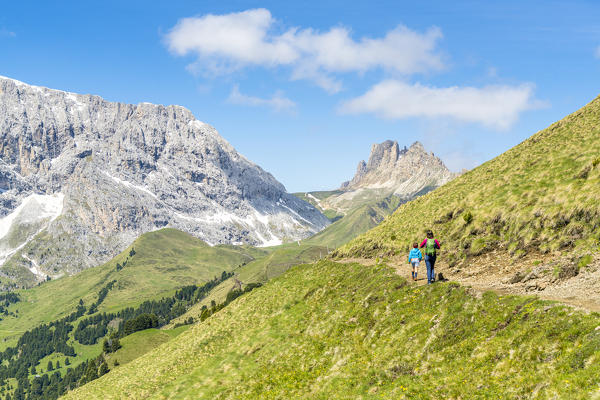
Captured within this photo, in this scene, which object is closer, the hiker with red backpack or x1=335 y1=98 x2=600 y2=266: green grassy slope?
the hiker with red backpack

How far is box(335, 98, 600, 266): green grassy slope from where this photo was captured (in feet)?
109

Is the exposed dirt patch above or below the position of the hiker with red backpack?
below

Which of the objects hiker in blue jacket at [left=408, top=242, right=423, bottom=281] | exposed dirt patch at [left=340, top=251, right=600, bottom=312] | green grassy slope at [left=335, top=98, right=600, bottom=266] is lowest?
exposed dirt patch at [left=340, top=251, right=600, bottom=312]

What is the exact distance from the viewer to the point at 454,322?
2548cm

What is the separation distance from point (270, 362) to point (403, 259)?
19.6m

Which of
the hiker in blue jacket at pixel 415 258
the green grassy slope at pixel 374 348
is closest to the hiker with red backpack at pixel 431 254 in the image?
the green grassy slope at pixel 374 348

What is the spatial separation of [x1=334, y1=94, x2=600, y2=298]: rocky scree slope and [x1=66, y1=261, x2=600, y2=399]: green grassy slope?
548 cm

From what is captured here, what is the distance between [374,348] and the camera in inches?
1163

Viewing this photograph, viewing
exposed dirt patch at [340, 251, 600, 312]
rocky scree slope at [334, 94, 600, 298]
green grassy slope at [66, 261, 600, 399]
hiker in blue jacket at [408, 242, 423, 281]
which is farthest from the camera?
hiker in blue jacket at [408, 242, 423, 281]

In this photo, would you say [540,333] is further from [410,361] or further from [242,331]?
[242,331]

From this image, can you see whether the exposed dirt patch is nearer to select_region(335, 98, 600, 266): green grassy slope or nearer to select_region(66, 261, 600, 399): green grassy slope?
select_region(335, 98, 600, 266): green grassy slope

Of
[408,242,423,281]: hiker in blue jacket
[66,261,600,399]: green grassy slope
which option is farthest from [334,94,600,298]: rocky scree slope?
[66,261,600,399]: green grassy slope

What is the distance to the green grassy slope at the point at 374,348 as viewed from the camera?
18.0 m

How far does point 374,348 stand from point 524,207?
21225mm
